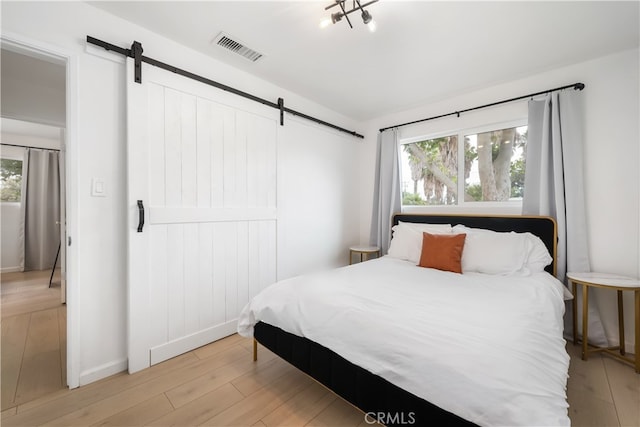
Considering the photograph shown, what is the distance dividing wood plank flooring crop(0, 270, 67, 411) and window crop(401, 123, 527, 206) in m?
3.71

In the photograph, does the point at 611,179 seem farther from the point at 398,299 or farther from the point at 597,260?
the point at 398,299

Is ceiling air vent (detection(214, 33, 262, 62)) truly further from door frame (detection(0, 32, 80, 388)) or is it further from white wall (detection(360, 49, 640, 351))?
white wall (detection(360, 49, 640, 351))

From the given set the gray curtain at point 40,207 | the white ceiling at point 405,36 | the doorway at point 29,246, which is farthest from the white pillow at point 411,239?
the gray curtain at point 40,207

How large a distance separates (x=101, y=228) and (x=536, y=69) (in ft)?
12.6

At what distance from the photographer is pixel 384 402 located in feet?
3.81

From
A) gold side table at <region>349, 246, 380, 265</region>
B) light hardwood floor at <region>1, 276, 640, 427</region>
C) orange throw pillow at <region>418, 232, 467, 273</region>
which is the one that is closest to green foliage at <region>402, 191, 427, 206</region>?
gold side table at <region>349, 246, 380, 265</region>

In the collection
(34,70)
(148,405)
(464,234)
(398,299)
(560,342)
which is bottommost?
(148,405)

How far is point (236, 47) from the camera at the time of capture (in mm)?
2121

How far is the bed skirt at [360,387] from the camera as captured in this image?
1.04m

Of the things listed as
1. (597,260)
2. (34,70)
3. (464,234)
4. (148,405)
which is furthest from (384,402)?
(34,70)

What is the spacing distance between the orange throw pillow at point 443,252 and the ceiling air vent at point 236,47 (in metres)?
2.29

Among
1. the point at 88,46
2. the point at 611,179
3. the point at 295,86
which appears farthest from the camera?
the point at 295,86

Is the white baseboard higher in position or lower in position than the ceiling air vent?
lower

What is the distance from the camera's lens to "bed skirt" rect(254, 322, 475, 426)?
1.04 meters
